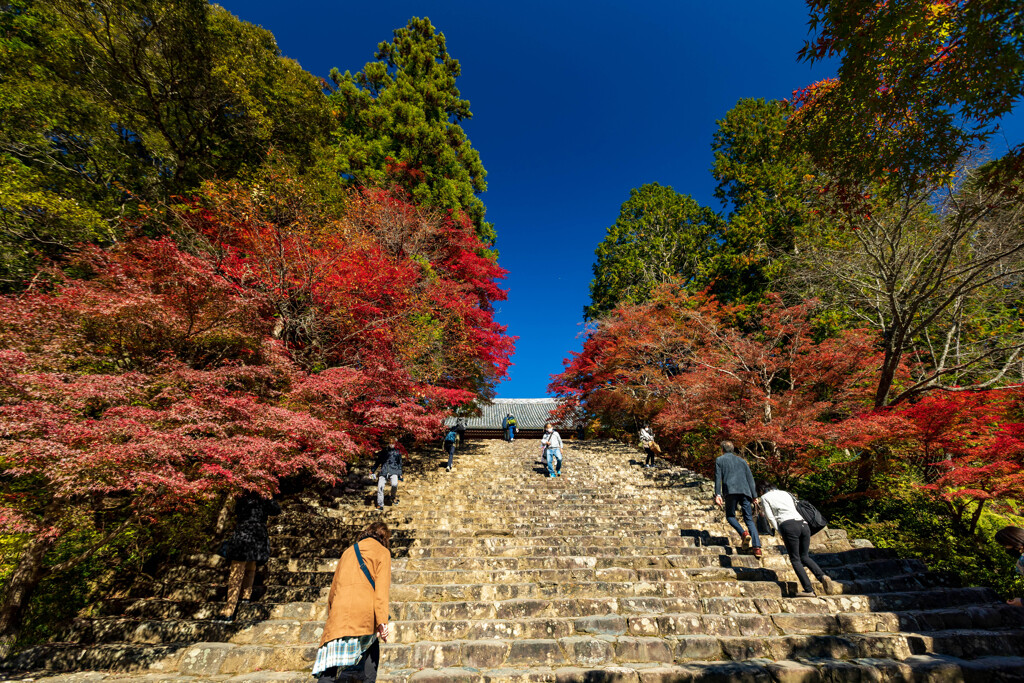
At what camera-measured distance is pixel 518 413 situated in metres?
27.5

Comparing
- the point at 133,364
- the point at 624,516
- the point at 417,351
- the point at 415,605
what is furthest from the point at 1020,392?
the point at 133,364

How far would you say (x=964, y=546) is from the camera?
587 cm

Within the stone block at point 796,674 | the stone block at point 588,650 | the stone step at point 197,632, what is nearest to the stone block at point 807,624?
the stone block at point 796,674

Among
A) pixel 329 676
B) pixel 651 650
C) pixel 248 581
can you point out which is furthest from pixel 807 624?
pixel 248 581

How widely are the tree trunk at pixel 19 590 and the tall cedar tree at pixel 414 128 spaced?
484 inches

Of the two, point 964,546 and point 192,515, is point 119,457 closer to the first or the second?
point 192,515

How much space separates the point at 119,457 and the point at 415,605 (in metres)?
3.45

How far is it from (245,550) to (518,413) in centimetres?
2328

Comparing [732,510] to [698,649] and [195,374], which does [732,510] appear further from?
[195,374]

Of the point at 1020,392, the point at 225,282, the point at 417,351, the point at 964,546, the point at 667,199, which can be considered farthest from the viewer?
the point at 667,199

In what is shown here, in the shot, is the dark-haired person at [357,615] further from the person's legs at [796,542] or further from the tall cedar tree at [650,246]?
the tall cedar tree at [650,246]

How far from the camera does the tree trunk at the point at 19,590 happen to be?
4.21 meters

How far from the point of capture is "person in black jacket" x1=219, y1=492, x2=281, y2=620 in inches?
183

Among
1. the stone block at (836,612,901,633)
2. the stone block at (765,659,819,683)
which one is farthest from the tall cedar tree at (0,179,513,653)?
the stone block at (836,612,901,633)
